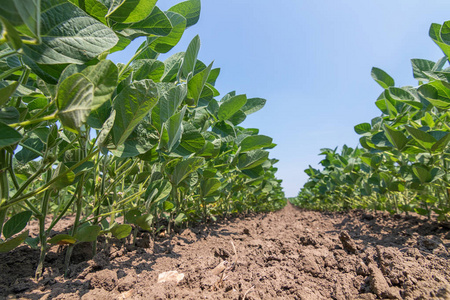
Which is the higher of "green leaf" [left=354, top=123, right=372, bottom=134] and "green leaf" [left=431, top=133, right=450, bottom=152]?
"green leaf" [left=354, top=123, right=372, bottom=134]

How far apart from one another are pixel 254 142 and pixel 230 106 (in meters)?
0.32

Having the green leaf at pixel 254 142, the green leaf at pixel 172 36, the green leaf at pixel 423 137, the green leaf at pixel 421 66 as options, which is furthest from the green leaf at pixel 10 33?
the green leaf at pixel 421 66

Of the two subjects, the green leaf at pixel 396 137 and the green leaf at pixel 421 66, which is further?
the green leaf at pixel 421 66

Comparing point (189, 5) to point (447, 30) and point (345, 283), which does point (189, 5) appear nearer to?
point (447, 30)

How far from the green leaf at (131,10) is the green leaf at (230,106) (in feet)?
2.72

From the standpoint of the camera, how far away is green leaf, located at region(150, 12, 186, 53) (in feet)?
2.88

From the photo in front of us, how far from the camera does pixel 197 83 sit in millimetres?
987

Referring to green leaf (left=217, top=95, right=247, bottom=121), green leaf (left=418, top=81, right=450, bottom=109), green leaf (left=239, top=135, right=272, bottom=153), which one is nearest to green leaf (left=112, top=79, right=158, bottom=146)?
green leaf (left=217, top=95, right=247, bottom=121)

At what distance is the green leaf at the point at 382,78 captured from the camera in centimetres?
184

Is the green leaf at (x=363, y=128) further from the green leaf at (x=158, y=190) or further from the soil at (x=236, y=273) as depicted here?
the green leaf at (x=158, y=190)

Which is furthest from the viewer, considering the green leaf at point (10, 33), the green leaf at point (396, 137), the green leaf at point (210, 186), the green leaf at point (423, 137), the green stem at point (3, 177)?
the green leaf at point (210, 186)

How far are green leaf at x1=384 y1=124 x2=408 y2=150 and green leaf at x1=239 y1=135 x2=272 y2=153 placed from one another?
0.68 metres

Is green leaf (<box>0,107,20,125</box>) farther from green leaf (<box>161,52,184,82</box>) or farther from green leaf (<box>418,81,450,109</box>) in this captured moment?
green leaf (<box>418,81,450,109</box>)

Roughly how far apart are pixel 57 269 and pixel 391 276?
4.56 ft
